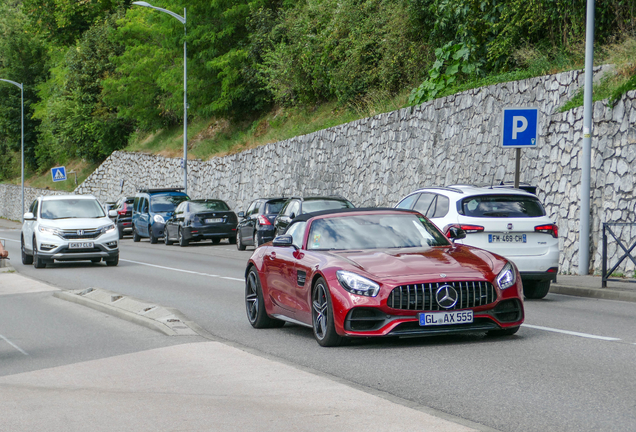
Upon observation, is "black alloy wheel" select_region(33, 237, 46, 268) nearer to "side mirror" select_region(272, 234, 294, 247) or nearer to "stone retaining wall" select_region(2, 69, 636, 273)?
"stone retaining wall" select_region(2, 69, 636, 273)

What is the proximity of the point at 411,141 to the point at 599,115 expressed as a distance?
9226mm

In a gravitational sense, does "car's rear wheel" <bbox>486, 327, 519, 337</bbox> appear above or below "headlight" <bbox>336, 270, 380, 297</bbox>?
below

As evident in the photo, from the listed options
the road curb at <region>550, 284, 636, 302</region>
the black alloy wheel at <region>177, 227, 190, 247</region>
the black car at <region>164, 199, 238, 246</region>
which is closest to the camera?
the road curb at <region>550, 284, 636, 302</region>

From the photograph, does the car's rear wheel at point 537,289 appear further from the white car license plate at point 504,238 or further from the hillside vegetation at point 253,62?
the hillside vegetation at point 253,62

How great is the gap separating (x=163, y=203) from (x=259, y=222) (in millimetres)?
10146

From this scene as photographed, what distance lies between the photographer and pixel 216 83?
45875mm

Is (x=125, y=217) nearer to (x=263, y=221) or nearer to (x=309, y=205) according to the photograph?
(x=263, y=221)

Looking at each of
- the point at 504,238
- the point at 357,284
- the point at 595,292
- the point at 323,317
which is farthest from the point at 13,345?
the point at 595,292

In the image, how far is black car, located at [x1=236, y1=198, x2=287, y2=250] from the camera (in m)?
26.6

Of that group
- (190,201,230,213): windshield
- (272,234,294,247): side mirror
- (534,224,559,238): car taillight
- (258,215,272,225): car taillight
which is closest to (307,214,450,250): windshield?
(272,234,294,247): side mirror

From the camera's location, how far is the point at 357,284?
8375 millimetres

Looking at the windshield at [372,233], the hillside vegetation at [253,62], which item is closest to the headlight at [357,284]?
the windshield at [372,233]

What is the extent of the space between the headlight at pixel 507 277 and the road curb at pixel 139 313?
333cm

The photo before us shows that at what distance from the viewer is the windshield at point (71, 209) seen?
74.2 ft
